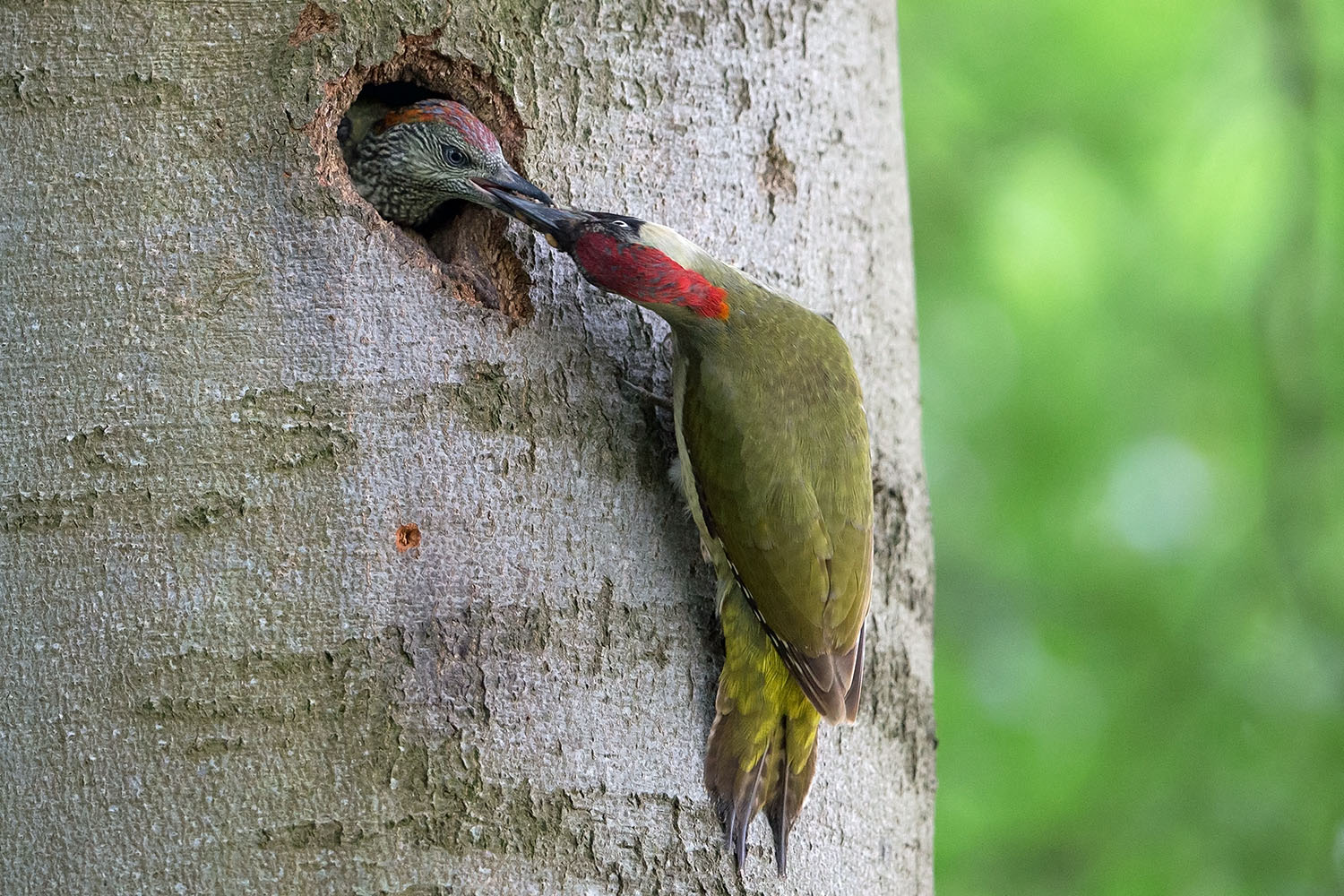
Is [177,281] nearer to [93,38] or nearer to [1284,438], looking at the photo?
[93,38]

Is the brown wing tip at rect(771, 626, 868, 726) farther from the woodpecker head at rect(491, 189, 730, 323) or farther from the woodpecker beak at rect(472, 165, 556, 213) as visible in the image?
the woodpecker beak at rect(472, 165, 556, 213)

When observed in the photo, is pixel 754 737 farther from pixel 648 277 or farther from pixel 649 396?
pixel 648 277

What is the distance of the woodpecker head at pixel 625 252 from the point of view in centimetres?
222

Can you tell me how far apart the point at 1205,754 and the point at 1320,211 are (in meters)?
1.83

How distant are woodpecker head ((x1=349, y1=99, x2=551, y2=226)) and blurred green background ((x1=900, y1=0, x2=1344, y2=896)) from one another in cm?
235

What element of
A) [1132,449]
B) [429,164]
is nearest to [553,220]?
[429,164]

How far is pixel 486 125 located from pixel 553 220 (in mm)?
253

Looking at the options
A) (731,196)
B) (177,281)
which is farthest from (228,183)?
(731,196)

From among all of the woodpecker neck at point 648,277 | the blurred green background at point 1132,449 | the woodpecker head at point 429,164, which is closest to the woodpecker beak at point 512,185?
the woodpecker head at point 429,164

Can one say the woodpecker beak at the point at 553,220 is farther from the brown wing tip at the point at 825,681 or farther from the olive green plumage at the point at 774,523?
the brown wing tip at the point at 825,681

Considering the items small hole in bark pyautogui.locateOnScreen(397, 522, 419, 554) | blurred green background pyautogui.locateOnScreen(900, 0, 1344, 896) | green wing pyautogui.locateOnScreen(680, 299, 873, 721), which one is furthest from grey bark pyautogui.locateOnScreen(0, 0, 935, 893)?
blurred green background pyautogui.locateOnScreen(900, 0, 1344, 896)

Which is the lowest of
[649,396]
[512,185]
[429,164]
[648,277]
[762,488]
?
[762,488]

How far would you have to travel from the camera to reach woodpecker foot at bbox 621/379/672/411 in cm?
227

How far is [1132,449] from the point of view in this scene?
4844 mm
